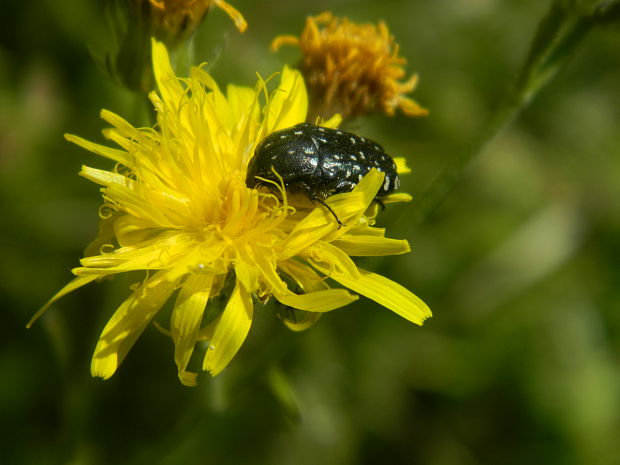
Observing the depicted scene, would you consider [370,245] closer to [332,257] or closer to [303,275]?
[332,257]

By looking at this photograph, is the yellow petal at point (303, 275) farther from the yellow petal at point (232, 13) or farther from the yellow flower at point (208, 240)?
the yellow petal at point (232, 13)

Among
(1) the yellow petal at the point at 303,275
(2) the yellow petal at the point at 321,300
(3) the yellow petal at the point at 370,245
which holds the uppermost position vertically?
(3) the yellow petal at the point at 370,245

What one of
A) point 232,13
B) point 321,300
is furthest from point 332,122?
point 321,300

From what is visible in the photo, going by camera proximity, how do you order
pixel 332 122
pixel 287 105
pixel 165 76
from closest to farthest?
pixel 165 76 < pixel 287 105 < pixel 332 122

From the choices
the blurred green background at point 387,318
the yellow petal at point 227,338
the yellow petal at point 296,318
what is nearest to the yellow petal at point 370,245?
the yellow petal at point 296,318

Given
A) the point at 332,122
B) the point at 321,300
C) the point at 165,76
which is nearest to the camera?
the point at 321,300

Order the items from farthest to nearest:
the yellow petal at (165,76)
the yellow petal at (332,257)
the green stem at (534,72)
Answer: the green stem at (534,72) → the yellow petal at (165,76) → the yellow petal at (332,257)

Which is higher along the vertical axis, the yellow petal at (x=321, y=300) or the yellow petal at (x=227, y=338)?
the yellow petal at (x=321, y=300)
